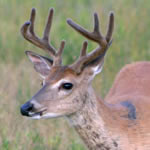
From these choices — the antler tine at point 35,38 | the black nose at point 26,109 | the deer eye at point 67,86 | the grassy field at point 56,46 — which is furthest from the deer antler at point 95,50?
the grassy field at point 56,46

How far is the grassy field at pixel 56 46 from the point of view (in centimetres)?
608

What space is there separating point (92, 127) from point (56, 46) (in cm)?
391

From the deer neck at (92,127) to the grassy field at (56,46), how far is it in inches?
37.5

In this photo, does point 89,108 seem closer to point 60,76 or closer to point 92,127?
point 92,127

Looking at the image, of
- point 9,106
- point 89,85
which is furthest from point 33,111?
point 9,106

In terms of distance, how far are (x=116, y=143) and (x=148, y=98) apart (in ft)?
2.72

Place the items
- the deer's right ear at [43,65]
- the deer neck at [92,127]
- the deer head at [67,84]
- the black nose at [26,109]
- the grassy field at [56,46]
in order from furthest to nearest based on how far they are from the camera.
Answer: the grassy field at [56,46]
the deer's right ear at [43,65]
the deer neck at [92,127]
the deer head at [67,84]
the black nose at [26,109]

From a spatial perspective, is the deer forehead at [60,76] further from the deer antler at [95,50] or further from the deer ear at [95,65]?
the deer ear at [95,65]

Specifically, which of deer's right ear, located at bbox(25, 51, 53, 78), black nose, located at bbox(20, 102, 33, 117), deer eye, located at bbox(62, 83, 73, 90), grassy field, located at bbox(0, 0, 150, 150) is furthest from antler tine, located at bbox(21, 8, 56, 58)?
grassy field, located at bbox(0, 0, 150, 150)

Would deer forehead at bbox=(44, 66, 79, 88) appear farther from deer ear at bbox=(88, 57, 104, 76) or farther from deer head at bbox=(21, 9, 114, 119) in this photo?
deer ear at bbox=(88, 57, 104, 76)

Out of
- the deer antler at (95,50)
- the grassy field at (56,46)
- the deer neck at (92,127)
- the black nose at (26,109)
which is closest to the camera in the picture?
the black nose at (26,109)

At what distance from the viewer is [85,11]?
10.1 meters

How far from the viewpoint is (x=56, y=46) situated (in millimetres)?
8531

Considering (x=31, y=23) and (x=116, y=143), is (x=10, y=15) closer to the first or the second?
(x=31, y=23)
